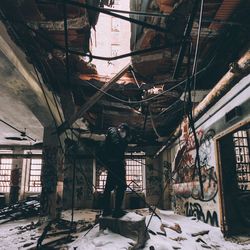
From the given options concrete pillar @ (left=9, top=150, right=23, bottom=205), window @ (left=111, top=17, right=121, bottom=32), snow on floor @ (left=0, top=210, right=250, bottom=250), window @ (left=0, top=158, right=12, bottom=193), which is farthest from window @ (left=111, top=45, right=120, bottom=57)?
snow on floor @ (left=0, top=210, right=250, bottom=250)

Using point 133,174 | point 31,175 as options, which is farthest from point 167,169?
point 31,175

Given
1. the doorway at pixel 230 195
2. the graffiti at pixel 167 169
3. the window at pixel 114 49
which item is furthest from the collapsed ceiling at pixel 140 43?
the window at pixel 114 49

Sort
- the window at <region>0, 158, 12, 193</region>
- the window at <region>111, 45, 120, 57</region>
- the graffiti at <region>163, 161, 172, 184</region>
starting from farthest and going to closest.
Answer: the window at <region>111, 45, 120, 57</region> < the window at <region>0, 158, 12, 193</region> < the graffiti at <region>163, 161, 172, 184</region>

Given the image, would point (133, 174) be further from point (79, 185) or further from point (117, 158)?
point (117, 158)

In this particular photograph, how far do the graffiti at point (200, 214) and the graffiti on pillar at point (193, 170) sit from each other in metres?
0.32

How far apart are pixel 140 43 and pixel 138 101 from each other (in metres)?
1.80

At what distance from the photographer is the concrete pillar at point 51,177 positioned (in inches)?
355

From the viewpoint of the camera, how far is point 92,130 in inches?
515

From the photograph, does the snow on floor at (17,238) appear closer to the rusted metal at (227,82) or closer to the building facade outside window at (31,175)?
the rusted metal at (227,82)

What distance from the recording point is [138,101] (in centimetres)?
724

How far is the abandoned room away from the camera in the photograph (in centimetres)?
467

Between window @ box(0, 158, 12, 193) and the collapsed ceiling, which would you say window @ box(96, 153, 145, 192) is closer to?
window @ box(0, 158, 12, 193)

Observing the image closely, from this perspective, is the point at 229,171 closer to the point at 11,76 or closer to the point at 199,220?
the point at 199,220

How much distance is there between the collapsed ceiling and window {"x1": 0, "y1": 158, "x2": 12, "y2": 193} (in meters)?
11.4
